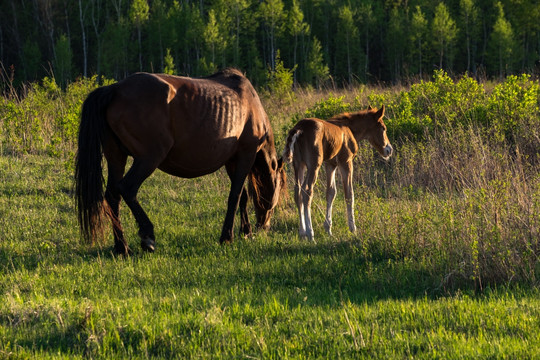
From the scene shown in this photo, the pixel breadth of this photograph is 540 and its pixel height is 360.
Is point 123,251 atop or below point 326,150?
below

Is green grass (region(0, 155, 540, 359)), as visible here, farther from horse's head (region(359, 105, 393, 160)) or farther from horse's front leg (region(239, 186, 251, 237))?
horse's head (region(359, 105, 393, 160))

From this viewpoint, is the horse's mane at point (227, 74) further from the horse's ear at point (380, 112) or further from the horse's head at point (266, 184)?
the horse's ear at point (380, 112)

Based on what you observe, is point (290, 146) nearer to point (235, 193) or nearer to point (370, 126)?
point (235, 193)

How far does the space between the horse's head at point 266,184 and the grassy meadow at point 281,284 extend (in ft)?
1.23

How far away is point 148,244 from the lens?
23.7ft

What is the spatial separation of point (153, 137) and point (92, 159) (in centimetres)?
73

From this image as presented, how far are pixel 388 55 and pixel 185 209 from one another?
2269 inches

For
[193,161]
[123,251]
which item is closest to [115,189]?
[123,251]

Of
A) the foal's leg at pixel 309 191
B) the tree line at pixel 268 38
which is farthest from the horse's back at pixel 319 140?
the tree line at pixel 268 38

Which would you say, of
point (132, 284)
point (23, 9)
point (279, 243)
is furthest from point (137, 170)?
point (23, 9)

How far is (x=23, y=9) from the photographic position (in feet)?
227

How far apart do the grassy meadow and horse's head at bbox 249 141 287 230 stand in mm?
376

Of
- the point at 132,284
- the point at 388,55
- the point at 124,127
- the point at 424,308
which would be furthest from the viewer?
the point at 388,55

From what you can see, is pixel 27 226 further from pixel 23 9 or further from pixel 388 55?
pixel 23 9
